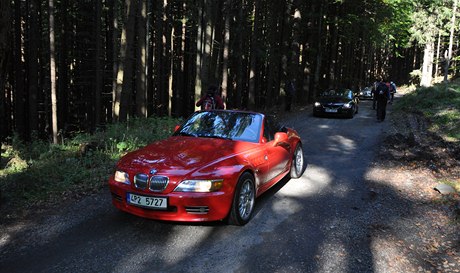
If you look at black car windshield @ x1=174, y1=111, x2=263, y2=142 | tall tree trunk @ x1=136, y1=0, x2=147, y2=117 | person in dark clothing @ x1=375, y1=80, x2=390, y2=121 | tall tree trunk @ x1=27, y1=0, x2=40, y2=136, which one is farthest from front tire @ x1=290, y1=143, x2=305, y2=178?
tall tree trunk @ x1=27, y1=0, x2=40, y2=136

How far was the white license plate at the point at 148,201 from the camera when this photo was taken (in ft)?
15.2

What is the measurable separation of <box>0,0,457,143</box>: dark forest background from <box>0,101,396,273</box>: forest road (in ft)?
31.9

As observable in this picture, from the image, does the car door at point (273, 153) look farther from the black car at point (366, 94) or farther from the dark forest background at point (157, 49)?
the black car at point (366, 94)

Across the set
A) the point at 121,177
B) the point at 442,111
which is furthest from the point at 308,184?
the point at 442,111

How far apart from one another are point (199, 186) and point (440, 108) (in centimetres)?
1808

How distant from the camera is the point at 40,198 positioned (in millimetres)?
6199

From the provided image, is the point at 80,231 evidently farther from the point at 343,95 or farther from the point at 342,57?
the point at 342,57

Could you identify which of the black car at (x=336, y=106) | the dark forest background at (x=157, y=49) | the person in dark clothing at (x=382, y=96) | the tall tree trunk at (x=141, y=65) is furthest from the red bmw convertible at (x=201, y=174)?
the black car at (x=336, y=106)

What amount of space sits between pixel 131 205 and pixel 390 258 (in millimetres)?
3376

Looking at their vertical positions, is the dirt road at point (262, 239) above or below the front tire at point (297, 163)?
below

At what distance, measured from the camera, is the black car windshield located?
20.2 feet

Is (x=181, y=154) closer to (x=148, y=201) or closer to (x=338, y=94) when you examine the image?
(x=148, y=201)

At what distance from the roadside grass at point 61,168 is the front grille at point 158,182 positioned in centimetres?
248

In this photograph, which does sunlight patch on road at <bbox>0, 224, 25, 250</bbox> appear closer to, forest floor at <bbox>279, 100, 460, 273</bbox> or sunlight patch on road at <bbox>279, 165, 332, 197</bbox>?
sunlight patch on road at <bbox>279, 165, 332, 197</bbox>
